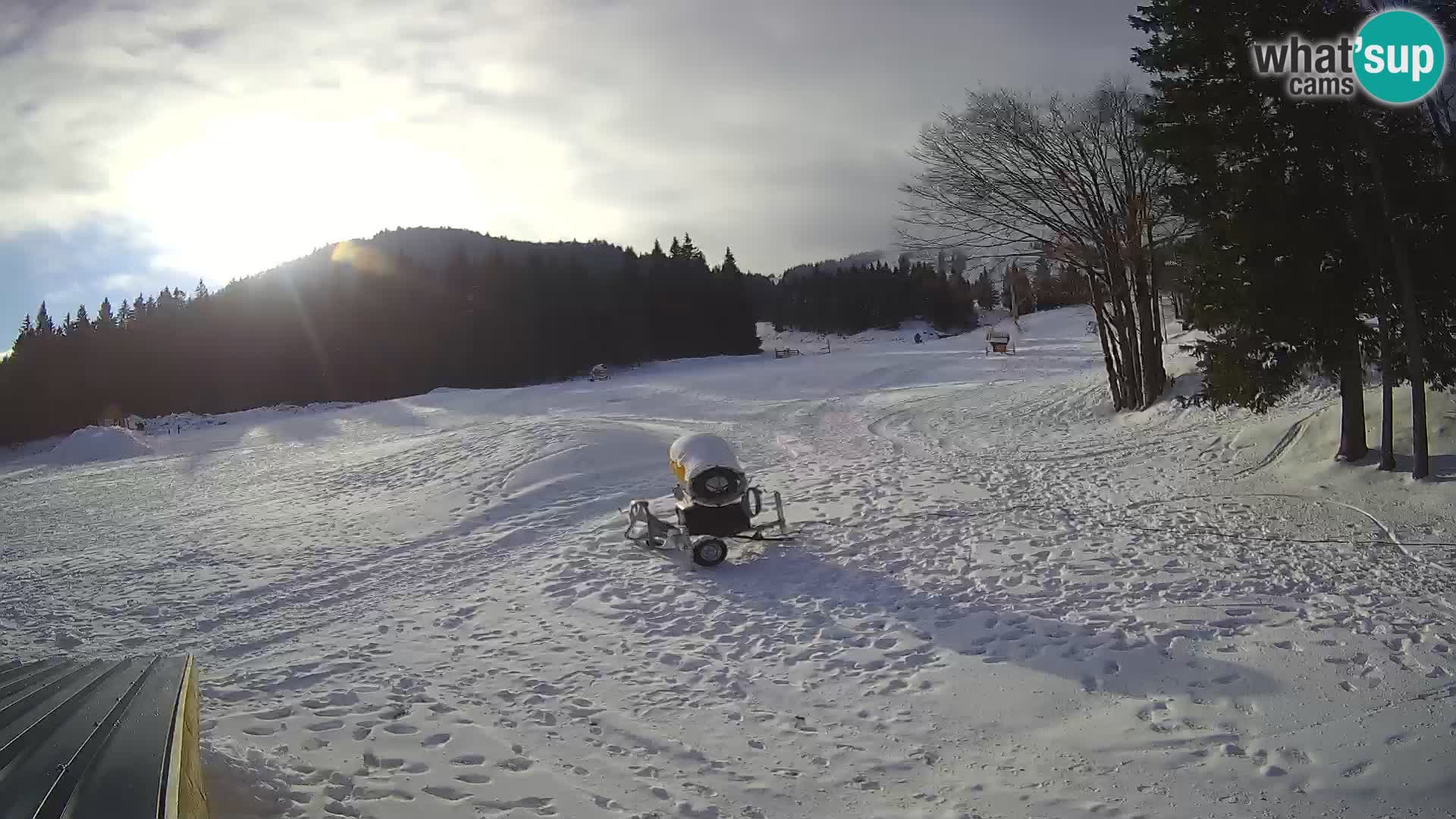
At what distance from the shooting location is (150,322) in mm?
73875

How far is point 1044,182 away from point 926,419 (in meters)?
7.00

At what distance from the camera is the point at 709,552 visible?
33.4ft

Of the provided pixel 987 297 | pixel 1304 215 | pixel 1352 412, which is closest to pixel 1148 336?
pixel 1352 412

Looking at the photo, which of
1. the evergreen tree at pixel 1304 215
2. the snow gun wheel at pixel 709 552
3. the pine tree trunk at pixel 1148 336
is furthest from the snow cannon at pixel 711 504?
the pine tree trunk at pixel 1148 336

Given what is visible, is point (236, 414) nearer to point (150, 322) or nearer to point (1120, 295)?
point (150, 322)

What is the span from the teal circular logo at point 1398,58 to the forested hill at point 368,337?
58679mm

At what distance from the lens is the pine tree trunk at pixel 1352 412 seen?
419 inches

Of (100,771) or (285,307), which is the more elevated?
(285,307)

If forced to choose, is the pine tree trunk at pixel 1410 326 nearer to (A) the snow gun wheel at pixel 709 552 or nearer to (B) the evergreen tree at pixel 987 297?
(A) the snow gun wheel at pixel 709 552

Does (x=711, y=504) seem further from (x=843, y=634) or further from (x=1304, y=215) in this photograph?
(x=1304, y=215)

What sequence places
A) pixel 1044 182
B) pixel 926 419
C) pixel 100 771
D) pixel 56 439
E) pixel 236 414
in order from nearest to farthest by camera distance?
pixel 100 771, pixel 1044 182, pixel 926 419, pixel 236 414, pixel 56 439

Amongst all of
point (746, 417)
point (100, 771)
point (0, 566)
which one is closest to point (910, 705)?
point (100, 771)

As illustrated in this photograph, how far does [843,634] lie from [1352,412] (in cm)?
837

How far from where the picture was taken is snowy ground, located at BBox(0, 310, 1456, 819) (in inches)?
196
